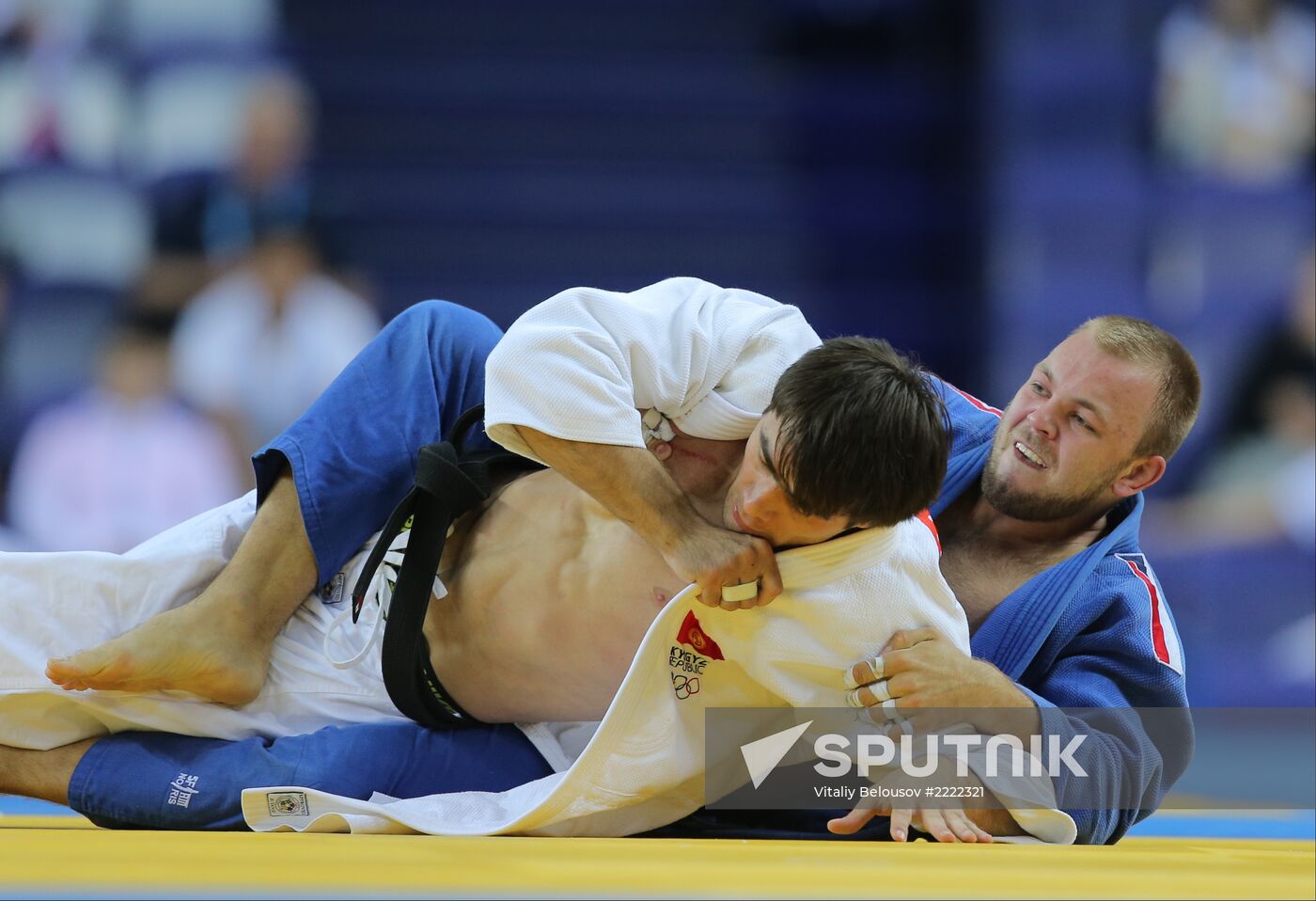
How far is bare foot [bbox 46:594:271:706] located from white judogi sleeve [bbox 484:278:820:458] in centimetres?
55

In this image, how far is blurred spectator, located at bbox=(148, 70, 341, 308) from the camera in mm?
4984

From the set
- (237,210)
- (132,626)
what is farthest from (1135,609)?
(237,210)

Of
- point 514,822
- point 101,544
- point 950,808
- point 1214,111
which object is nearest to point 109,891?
point 514,822

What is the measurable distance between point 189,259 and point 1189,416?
3.72 metres

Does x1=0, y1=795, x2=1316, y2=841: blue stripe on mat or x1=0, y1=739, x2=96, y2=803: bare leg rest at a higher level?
x1=0, y1=739, x2=96, y2=803: bare leg

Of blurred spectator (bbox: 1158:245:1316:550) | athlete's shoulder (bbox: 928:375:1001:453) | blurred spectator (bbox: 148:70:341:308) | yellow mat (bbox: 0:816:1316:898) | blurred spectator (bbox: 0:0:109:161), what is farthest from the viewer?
blurred spectator (bbox: 0:0:109:161)

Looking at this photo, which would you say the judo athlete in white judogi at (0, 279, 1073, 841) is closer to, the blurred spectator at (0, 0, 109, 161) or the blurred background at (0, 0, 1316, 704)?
the blurred background at (0, 0, 1316, 704)

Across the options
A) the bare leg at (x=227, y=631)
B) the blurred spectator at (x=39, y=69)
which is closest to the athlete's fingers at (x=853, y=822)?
the bare leg at (x=227, y=631)

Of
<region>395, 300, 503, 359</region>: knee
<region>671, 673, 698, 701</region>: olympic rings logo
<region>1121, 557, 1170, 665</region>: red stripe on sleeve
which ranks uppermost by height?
<region>395, 300, 503, 359</region>: knee

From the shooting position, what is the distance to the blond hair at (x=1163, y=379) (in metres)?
2.29

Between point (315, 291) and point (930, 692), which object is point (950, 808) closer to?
point (930, 692)

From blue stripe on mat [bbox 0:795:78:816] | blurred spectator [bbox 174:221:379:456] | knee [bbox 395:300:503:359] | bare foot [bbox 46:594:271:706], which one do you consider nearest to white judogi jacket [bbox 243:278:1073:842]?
bare foot [bbox 46:594:271:706]

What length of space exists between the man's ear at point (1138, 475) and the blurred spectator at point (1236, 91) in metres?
3.72

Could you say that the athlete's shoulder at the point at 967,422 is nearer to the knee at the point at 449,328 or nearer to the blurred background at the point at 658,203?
the knee at the point at 449,328
